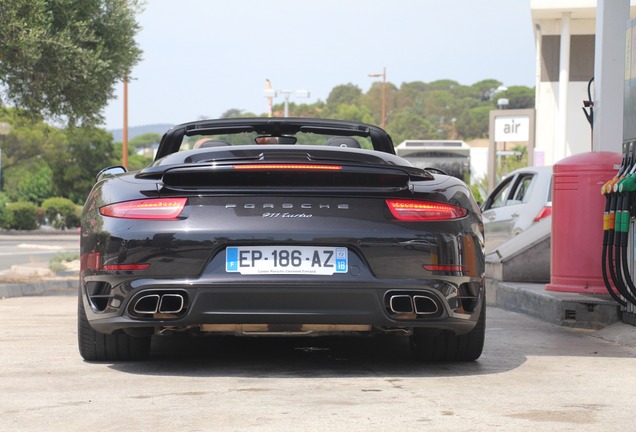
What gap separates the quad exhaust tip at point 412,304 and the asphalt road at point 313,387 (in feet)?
1.09

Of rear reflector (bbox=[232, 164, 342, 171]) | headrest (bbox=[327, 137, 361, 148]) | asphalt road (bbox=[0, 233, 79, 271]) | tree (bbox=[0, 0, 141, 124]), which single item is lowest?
asphalt road (bbox=[0, 233, 79, 271])

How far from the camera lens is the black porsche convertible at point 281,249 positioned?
214 inches

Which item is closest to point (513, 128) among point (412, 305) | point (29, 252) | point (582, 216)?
point (29, 252)

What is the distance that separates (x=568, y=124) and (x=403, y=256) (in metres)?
38.6

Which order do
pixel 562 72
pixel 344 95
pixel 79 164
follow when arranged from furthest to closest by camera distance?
pixel 344 95, pixel 79 164, pixel 562 72

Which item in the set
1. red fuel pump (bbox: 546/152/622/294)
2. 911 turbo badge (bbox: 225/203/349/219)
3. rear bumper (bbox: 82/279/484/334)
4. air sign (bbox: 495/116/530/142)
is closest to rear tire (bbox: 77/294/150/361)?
rear bumper (bbox: 82/279/484/334)

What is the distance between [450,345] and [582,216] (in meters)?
3.86

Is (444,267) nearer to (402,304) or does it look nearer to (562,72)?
(402,304)

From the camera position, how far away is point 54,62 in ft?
53.1

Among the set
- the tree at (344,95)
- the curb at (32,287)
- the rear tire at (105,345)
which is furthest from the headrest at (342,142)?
the tree at (344,95)

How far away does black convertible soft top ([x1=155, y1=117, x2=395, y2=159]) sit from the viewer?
7062 millimetres

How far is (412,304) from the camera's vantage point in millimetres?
5547

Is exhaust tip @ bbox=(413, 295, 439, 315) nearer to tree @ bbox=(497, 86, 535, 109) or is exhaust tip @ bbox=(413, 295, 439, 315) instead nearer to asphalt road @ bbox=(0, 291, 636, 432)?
asphalt road @ bbox=(0, 291, 636, 432)

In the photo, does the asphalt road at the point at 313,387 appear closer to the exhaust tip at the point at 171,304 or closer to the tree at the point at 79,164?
the exhaust tip at the point at 171,304
